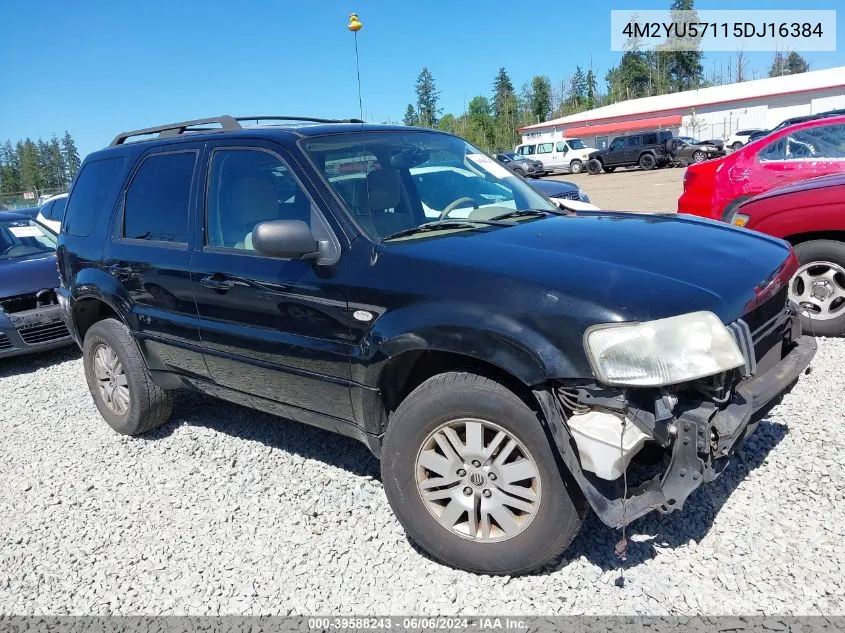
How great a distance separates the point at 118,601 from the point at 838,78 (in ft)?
203

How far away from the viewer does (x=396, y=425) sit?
2869mm

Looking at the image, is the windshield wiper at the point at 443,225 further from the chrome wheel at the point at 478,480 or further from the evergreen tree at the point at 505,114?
the evergreen tree at the point at 505,114

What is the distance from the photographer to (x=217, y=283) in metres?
3.53

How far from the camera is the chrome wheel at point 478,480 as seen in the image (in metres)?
2.63

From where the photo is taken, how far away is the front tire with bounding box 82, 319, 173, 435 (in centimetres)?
443

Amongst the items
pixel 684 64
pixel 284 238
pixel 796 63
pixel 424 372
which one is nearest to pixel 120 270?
pixel 284 238

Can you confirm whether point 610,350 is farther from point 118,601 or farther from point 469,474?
point 118,601

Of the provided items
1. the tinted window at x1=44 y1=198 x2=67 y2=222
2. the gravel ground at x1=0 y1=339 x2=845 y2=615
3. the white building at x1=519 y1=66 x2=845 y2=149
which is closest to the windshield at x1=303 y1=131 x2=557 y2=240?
the gravel ground at x1=0 y1=339 x2=845 y2=615

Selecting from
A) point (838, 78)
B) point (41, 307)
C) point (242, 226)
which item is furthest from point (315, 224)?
point (838, 78)

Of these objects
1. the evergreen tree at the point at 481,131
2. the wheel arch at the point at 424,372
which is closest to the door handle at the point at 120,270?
the wheel arch at the point at 424,372

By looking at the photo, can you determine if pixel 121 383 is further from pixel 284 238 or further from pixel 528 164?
pixel 528 164

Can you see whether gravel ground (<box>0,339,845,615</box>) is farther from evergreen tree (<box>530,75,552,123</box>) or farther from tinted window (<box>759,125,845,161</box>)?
evergreen tree (<box>530,75,552,123</box>)

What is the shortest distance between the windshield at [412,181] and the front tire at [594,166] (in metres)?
29.7

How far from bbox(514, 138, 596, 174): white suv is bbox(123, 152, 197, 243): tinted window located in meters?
32.1
